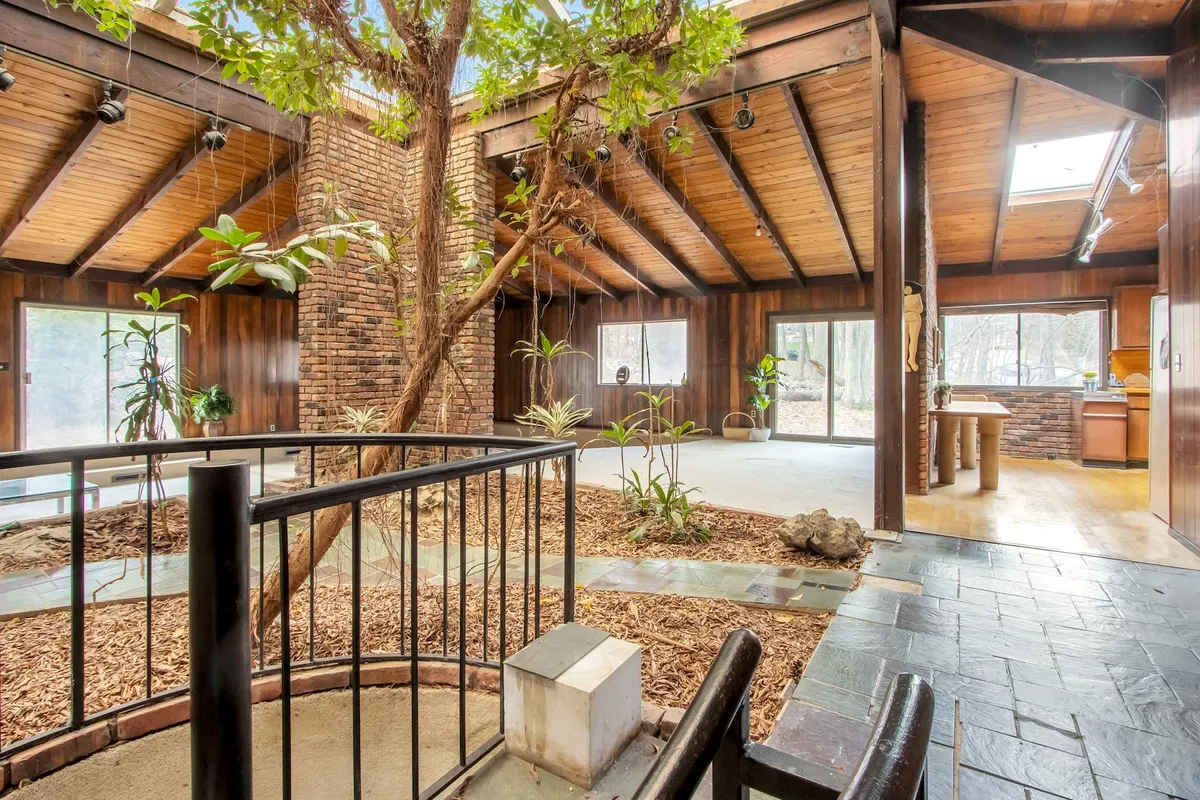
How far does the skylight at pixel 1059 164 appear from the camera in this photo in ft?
17.8

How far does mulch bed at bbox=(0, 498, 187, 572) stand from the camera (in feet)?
11.1

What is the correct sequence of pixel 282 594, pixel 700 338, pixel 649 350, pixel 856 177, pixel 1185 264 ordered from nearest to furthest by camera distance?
A: 1. pixel 282 594
2. pixel 1185 264
3. pixel 856 177
4. pixel 700 338
5. pixel 649 350

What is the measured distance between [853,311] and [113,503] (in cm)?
928

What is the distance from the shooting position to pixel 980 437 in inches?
201

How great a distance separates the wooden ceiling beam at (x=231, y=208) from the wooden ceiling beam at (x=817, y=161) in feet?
14.7

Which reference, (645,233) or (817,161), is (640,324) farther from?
(817,161)

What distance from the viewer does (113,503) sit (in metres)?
4.73

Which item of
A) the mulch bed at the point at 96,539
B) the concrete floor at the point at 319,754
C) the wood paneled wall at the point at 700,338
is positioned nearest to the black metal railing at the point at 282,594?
the concrete floor at the point at 319,754

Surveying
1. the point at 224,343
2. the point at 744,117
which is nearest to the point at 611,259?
the point at 744,117

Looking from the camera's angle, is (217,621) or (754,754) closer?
(754,754)

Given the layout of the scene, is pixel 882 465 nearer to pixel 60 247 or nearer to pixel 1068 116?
pixel 1068 116

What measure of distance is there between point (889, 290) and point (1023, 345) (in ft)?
18.2

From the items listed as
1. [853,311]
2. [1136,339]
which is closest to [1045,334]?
[1136,339]

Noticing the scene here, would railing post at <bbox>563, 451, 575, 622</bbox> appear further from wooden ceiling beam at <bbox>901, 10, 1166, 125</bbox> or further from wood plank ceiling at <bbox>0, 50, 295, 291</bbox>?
wooden ceiling beam at <bbox>901, 10, 1166, 125</bbox>
